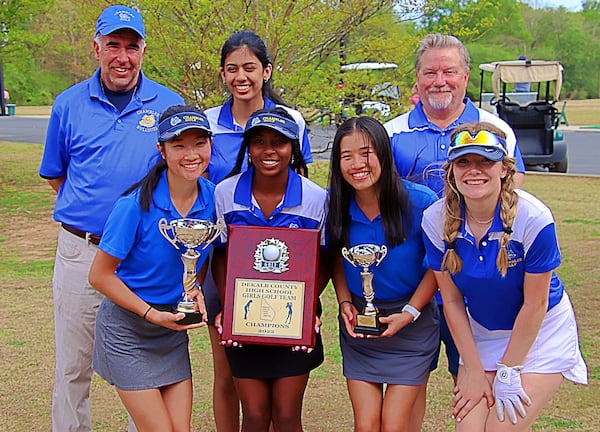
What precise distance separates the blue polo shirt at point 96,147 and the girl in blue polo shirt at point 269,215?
58 cm

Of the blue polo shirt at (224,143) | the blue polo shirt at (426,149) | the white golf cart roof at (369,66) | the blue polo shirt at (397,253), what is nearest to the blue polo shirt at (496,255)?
the blue polo shirt at (397,253)

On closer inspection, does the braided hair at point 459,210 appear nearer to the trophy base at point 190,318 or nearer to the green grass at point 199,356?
the trophy base at point 190,318

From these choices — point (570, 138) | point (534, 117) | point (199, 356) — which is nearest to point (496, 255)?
point (199, 356)

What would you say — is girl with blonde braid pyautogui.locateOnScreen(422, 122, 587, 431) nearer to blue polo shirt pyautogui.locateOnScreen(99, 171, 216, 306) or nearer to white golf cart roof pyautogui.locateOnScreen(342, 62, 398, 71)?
blue polo shirt pyautogui.locateOnScreen(99, 171, 216, 306)

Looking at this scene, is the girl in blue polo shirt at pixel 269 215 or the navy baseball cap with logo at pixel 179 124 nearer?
the navy baseball cap with logo at pixel 179 124

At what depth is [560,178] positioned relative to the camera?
1628 cm

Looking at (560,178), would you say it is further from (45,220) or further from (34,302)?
(34,302)

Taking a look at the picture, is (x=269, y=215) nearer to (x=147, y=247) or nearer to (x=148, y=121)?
(x=147, y=247)

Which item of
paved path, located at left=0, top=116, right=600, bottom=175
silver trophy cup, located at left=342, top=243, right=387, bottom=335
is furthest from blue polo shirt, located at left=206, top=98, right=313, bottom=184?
paved path, located at left=0, top=116, right=600, bottom=175

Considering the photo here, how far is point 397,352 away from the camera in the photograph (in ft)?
12.6

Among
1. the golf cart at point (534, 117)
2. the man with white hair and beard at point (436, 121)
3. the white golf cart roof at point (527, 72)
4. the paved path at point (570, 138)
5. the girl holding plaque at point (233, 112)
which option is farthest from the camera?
the paved path at point (570, 138)

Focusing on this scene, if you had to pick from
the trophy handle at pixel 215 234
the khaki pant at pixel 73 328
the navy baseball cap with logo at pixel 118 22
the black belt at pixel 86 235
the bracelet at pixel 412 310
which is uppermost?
the navy baseball cap with logo at pixel 118 22

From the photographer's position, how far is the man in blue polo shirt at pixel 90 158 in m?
4.14

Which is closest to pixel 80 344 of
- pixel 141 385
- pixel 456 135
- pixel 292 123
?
pixel 141 385
